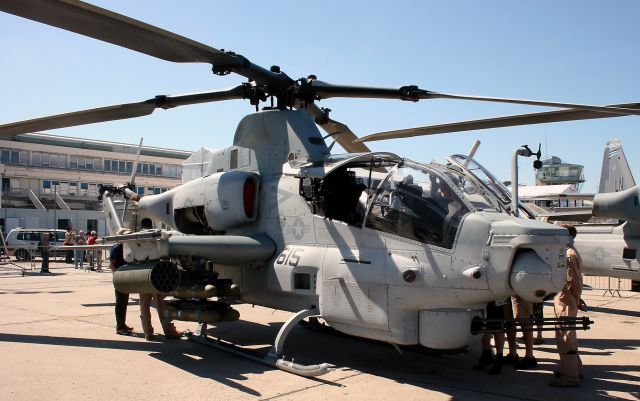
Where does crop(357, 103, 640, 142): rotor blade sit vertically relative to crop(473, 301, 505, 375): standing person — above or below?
above

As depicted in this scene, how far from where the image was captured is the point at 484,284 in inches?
231

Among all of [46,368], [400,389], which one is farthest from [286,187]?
[46,368]

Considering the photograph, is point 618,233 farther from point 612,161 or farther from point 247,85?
point 247,85

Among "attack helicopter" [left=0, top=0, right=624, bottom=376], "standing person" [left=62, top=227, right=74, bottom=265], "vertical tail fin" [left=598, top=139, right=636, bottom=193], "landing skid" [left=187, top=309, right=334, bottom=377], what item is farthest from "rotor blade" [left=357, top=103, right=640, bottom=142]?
"standing person" [left=62, top=227, right=74, bottom=265]

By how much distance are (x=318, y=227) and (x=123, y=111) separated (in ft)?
12.6

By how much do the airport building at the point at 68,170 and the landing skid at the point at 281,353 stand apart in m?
46.9

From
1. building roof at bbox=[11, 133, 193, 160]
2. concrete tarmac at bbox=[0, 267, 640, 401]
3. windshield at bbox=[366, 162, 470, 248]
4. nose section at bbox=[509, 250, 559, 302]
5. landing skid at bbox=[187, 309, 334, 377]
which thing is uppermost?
building roof at bbox=[11, 133, 193, 160]

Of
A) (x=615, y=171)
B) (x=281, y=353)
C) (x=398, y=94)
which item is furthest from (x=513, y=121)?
(x=615, y=171)

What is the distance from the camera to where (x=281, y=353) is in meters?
7.19

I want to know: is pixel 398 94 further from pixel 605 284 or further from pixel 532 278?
pixel 605 284

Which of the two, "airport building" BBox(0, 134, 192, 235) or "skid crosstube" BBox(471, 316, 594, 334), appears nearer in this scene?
"skid crosstube" BBox(471, 316, 594, 334)

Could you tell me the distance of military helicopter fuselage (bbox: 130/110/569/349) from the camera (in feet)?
19.1

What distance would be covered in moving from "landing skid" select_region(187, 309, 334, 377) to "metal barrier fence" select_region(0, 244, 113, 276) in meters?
12.9

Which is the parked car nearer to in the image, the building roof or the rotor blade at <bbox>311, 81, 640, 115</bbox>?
the building roof
